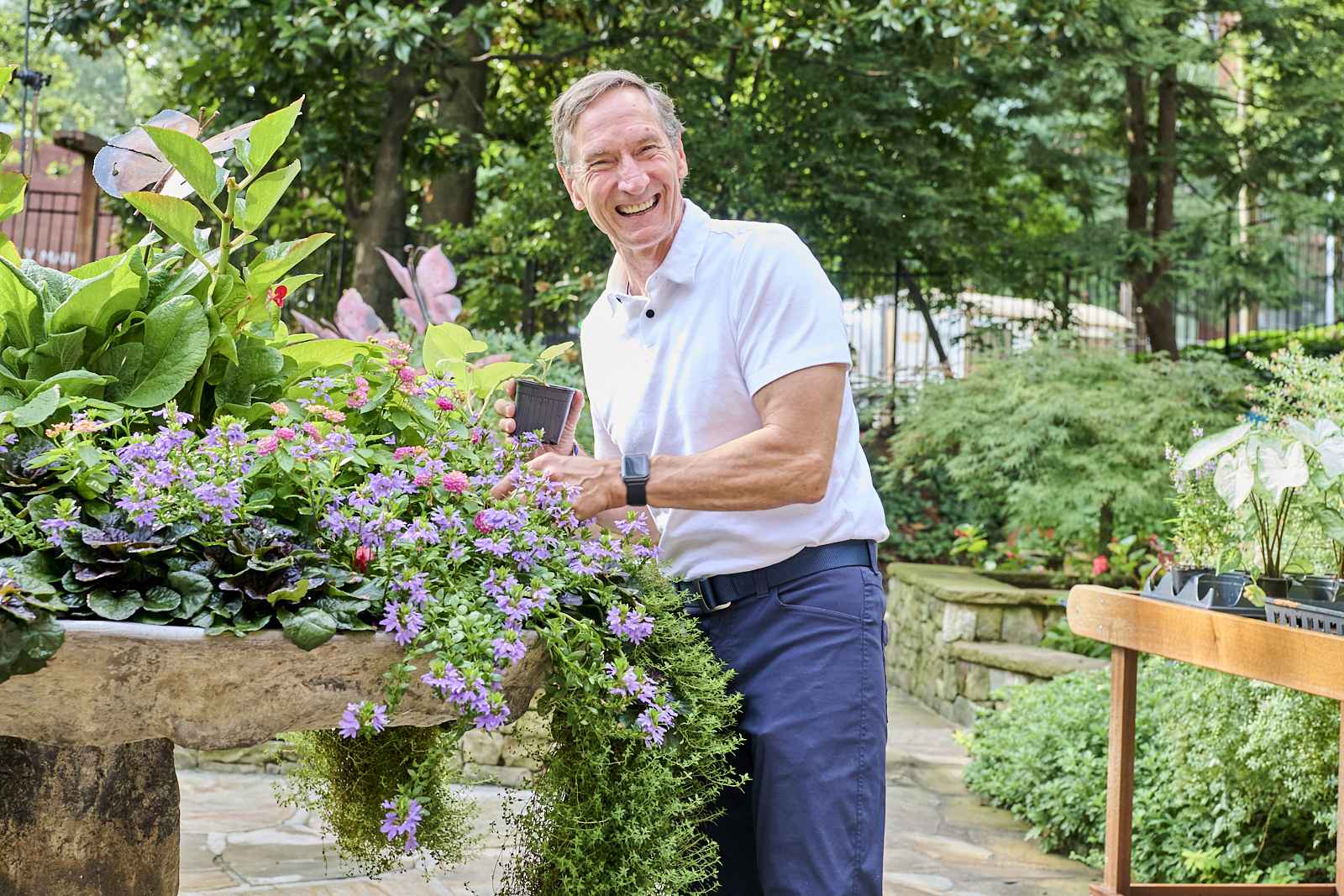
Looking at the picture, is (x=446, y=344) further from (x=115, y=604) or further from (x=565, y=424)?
(x=115, y=604)

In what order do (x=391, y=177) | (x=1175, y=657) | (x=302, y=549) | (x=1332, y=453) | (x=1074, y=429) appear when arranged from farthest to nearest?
(x=391, y=177) → (x=1074, y=429) → (x=1175, y=657) → (x=1332, y=453) → (x=302, y=549)

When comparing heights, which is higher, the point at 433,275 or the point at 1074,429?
the point at 433,275

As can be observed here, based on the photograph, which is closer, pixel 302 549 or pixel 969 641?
pixel 302 549

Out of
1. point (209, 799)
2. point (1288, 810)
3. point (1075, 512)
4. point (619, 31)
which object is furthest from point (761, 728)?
point (619, 31)

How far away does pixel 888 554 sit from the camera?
8.17 m

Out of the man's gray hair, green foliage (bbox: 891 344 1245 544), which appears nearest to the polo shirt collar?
the man's gray hair

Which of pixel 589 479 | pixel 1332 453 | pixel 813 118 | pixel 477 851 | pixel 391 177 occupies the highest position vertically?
pixel 813 118

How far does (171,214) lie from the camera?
1.53 metres

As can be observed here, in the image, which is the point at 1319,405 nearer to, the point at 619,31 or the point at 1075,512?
the point at 1075,512

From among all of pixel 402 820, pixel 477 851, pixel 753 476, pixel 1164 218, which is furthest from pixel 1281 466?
pixel 1164 218

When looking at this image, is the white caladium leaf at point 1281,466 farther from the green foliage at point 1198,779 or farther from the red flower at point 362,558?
the red flower at point 362,558

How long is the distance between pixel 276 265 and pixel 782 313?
0.67m

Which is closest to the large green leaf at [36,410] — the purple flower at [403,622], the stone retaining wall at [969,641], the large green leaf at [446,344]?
the purple flower at [403,622]

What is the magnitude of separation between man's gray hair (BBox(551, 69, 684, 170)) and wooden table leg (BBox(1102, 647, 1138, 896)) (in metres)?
1.80
